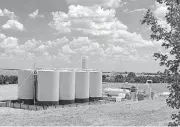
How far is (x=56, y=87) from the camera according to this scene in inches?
1206

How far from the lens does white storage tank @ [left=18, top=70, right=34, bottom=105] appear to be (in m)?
31.7

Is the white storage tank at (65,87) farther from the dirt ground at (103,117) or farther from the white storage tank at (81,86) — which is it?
the dirt ground at (103,117)

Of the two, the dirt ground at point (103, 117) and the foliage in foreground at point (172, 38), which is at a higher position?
the foliage in foreground at point (172, 38)

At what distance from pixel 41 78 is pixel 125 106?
9.30m

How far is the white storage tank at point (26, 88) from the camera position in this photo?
1249 inches

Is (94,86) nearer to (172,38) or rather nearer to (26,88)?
(26,88)

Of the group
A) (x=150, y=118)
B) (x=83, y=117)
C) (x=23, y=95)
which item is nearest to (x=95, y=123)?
(x=83, y=117)

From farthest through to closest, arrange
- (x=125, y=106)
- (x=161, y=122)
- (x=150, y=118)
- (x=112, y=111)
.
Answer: (x=125, y=106) < (x=112, y=111) < (x=150, y=118) < (x=161, y=122)

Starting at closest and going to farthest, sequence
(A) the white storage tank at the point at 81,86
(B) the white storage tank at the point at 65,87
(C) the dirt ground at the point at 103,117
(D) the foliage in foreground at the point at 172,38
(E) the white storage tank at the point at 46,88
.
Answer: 1. (D) the foliage in foreground at the point at 172,38
2. (C) the dirt ground at the point at 103,117
3. (E) the white storage tank at the point at 46,88
4. (B) the white storage tank at the point at 65,87
5. (A) the white storage tank at the point at 81,86

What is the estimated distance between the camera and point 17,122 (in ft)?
67.6

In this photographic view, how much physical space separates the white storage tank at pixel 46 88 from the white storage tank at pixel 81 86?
12.1ft

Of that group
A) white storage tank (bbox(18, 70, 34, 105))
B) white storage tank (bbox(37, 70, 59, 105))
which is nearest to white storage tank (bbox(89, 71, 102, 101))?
white storage tank (bbox(37, 70, 59, 105))

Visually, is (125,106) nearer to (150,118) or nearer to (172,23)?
(150,118)

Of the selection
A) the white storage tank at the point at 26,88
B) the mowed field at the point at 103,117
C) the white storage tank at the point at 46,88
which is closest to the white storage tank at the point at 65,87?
the white storage tank at the point at 46,88
